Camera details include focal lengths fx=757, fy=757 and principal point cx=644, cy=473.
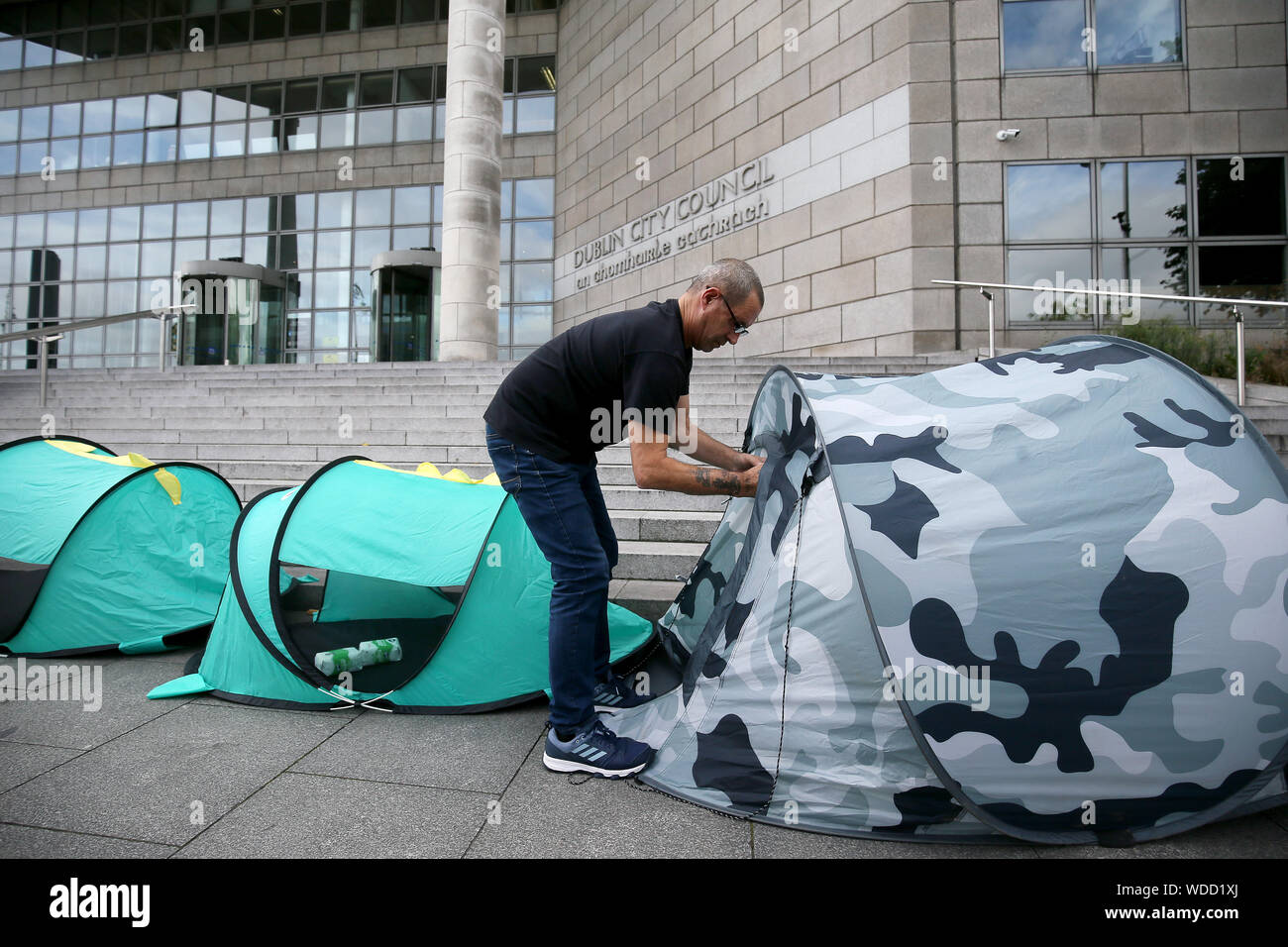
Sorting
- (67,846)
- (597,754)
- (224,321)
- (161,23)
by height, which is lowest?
(67,846)

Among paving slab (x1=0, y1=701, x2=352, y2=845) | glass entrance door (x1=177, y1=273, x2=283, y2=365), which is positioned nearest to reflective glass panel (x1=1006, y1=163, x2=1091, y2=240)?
paving slab (x1=0, y1=701, x2=352, y2=845)

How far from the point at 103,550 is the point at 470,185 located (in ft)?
41.2

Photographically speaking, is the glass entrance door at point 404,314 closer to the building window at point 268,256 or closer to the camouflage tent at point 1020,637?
the building window at point 268,256

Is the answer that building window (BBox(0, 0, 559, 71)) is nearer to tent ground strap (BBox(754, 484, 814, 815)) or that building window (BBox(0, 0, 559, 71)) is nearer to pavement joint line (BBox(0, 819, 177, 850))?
tent ground strap (BBox(754, 484, 814, 815))

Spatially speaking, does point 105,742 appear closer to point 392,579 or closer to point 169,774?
point 169,774

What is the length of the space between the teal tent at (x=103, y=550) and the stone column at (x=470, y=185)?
34.9 feet

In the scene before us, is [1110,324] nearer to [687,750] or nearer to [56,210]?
[687,750]

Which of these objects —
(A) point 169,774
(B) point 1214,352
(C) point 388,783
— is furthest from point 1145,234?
(A) point 169,774

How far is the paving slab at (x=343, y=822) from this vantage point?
217 cm

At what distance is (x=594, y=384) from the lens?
2773 mm

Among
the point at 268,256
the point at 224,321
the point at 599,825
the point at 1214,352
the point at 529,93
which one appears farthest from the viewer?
the point at 268,256

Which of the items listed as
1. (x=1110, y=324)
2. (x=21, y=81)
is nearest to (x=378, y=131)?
(x=21, y=81)

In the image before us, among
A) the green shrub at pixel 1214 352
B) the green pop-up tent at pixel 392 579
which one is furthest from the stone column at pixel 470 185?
the green pop-up tent at pixel 392 579

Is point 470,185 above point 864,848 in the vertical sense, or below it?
above
